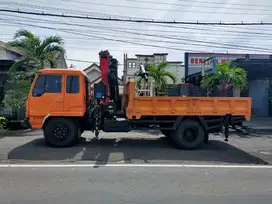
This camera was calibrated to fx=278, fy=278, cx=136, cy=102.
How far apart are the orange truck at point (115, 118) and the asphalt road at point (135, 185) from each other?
257cm

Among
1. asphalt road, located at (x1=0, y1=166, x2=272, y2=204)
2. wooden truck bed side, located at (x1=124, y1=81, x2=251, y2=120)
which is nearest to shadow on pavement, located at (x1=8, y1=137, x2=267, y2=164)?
asphalt road, located at (x1=0, y1=166, x2=272, y2=204)

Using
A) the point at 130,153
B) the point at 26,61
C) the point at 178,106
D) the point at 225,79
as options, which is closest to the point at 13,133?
the point at 26,61

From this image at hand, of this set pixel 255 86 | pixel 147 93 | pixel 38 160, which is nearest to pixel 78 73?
pixel 147 93

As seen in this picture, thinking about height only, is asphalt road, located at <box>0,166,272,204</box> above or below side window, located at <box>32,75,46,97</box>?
below

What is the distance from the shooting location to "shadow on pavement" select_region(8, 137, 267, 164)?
7.77 metres

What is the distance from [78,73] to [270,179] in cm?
642

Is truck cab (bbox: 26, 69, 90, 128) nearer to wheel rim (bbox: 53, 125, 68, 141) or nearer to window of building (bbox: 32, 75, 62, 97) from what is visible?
window of building (bbox: 32, 75, 62, 97)

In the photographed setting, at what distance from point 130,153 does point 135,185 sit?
301cm

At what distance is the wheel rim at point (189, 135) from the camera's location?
30.7 ft

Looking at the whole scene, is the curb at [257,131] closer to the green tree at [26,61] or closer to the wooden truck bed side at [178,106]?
the wooden truck bed side at [178,106]

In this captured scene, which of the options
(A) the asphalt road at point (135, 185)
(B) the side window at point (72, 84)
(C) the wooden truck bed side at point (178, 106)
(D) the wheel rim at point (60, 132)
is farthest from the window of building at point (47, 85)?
(A) the asphalt road at point (135, 185)

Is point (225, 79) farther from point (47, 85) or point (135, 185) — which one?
point (135, 185)

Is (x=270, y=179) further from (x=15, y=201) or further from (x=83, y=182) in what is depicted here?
(x=15, y=201)

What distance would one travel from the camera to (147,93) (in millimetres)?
10133
